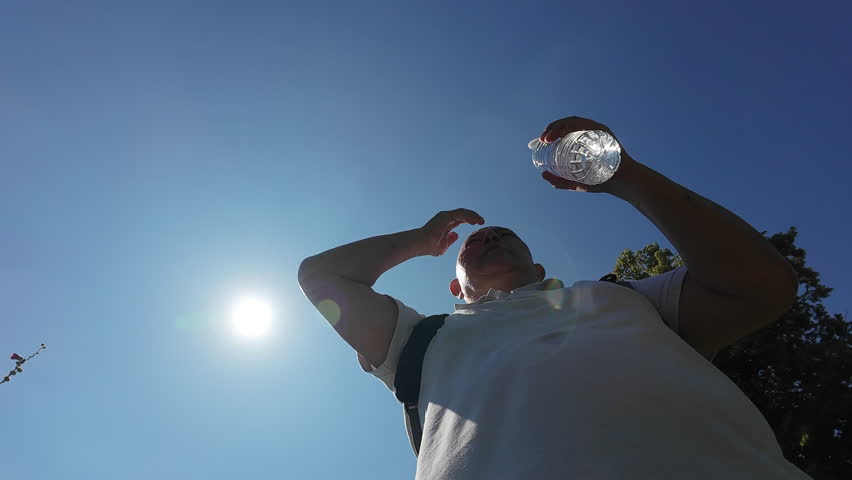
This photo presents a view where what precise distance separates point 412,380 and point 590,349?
79cm

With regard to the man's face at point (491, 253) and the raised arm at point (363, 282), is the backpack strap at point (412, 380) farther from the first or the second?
the man's face at point (491, 253)

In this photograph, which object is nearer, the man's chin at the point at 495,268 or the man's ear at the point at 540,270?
the man's chin at the point at 495,268

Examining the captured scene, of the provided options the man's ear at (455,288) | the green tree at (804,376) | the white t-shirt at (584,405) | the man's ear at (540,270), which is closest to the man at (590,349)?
the white t-shirt at (584,405)

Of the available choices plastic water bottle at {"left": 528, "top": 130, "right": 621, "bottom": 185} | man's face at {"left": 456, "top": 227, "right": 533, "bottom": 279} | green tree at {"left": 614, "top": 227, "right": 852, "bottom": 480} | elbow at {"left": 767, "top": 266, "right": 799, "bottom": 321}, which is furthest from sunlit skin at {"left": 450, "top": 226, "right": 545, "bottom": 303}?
green tree at {"left": 614, "top": 227, "right": 852, "bottom": 480}

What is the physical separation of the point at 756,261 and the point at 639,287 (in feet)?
1.91

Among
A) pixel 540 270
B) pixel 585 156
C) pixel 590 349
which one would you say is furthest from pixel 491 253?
pixel 590 349

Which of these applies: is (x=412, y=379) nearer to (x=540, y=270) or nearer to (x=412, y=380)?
(x=412, y=380)

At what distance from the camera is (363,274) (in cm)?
234

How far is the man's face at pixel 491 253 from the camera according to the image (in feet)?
9.04

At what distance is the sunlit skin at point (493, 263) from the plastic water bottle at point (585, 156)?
665 millimetres

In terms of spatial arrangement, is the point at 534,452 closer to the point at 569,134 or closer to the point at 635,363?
the point at 635,363

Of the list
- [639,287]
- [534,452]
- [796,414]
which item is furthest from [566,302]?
[796,414]

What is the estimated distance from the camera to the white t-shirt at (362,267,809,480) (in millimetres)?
1204

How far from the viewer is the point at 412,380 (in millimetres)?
1989
